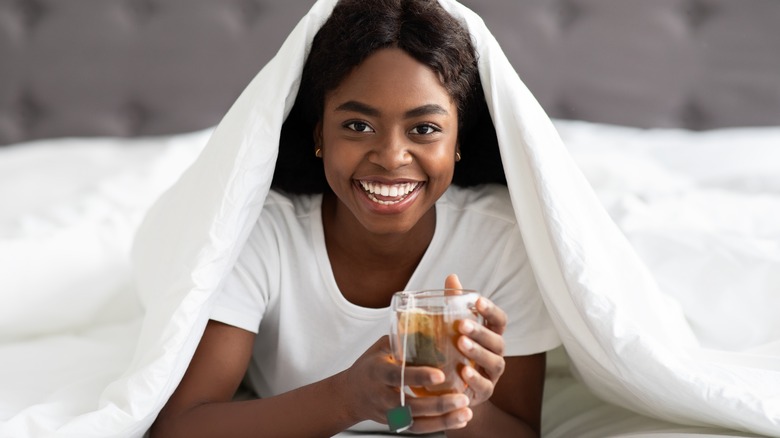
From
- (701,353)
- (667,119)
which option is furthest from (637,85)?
(701,353)

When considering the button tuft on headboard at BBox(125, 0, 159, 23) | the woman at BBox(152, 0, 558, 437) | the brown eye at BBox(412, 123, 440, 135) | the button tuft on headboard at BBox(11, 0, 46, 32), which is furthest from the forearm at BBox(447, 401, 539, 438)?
the button tuft on headboard at BBox(11, 0, 46, 32)

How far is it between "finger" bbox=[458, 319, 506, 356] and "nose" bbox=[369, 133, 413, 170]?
289mm

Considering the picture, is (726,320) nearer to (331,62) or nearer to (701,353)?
(701,353)

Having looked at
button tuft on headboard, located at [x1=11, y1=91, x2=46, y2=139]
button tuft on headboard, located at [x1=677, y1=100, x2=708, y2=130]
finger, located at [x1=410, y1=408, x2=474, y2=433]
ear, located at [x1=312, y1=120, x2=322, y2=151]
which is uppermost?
button tuft on headboard, located at [x1=677, y1=100, x2=708, y2=130]

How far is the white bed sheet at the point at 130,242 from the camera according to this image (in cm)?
114

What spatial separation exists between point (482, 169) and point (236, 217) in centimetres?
38

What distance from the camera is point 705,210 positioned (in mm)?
1656

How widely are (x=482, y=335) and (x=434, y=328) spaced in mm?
51

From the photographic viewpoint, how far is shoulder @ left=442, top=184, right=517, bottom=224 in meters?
1.21

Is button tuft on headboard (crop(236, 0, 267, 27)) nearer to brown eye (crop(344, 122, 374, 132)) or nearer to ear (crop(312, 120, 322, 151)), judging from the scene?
ear (crop(312, 120, 322, 151))

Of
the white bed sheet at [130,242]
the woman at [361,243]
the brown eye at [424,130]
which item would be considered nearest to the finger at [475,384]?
the woman at [361,243]

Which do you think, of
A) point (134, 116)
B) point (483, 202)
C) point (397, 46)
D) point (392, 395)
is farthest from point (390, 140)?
point (134, 116)

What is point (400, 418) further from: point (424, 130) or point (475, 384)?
point (424, 130)

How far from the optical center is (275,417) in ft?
3.32
